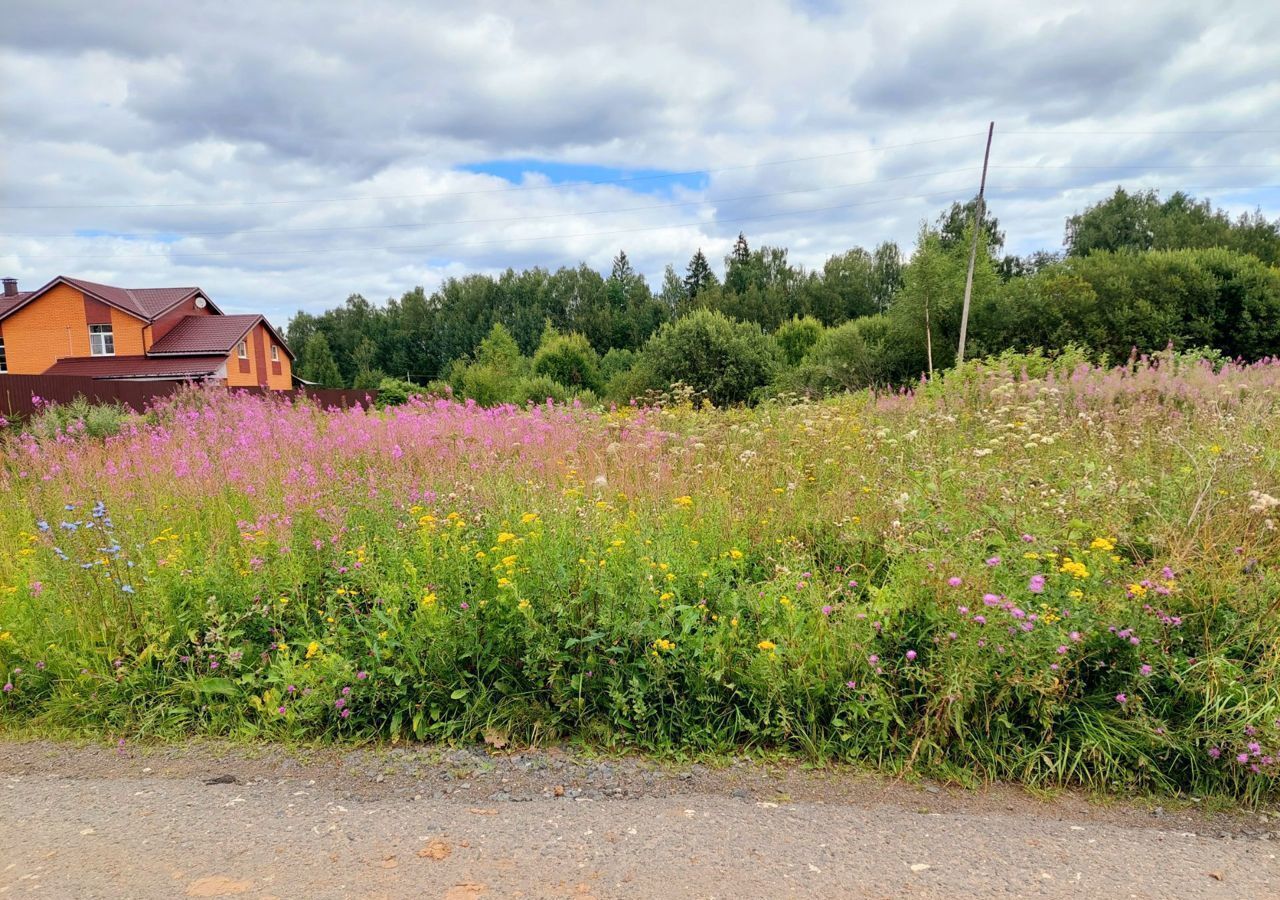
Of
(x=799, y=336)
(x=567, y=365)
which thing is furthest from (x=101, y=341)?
(x=799, y=336)

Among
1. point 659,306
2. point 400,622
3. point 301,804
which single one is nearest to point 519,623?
point 400,622

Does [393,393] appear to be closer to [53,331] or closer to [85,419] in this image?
[85,419]

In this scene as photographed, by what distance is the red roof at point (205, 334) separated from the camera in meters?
38.7

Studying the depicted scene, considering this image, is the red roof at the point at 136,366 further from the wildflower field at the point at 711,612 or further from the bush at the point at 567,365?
the wildflower field at the point at 711,612

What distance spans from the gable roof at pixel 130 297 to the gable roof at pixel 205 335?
4.21ft

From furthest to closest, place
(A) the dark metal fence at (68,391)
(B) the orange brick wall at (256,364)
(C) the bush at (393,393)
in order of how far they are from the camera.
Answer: (B) the orange brick wall at (256,364)
(C) the bush at (393,393)
(A) the dark metal fence at (68,391)

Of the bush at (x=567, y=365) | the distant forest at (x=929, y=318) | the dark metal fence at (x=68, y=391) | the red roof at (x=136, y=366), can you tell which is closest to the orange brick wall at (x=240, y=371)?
the red roof at (x=136, y=366)

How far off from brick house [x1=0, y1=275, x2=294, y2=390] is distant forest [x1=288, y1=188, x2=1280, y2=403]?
460 inches

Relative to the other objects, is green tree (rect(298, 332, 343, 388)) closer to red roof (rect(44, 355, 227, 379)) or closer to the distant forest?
the distant forest

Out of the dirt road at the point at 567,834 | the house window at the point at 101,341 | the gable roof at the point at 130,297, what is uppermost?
the gable roof at the point at 130,297

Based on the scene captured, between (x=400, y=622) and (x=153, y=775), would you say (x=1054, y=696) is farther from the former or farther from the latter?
(x=153, y=775)

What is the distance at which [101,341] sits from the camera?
38.7 meters

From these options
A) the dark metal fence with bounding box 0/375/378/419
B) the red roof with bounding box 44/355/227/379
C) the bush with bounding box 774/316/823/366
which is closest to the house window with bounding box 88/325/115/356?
the red roof with bounding box 44/355/227/379

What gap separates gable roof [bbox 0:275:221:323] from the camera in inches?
1482
